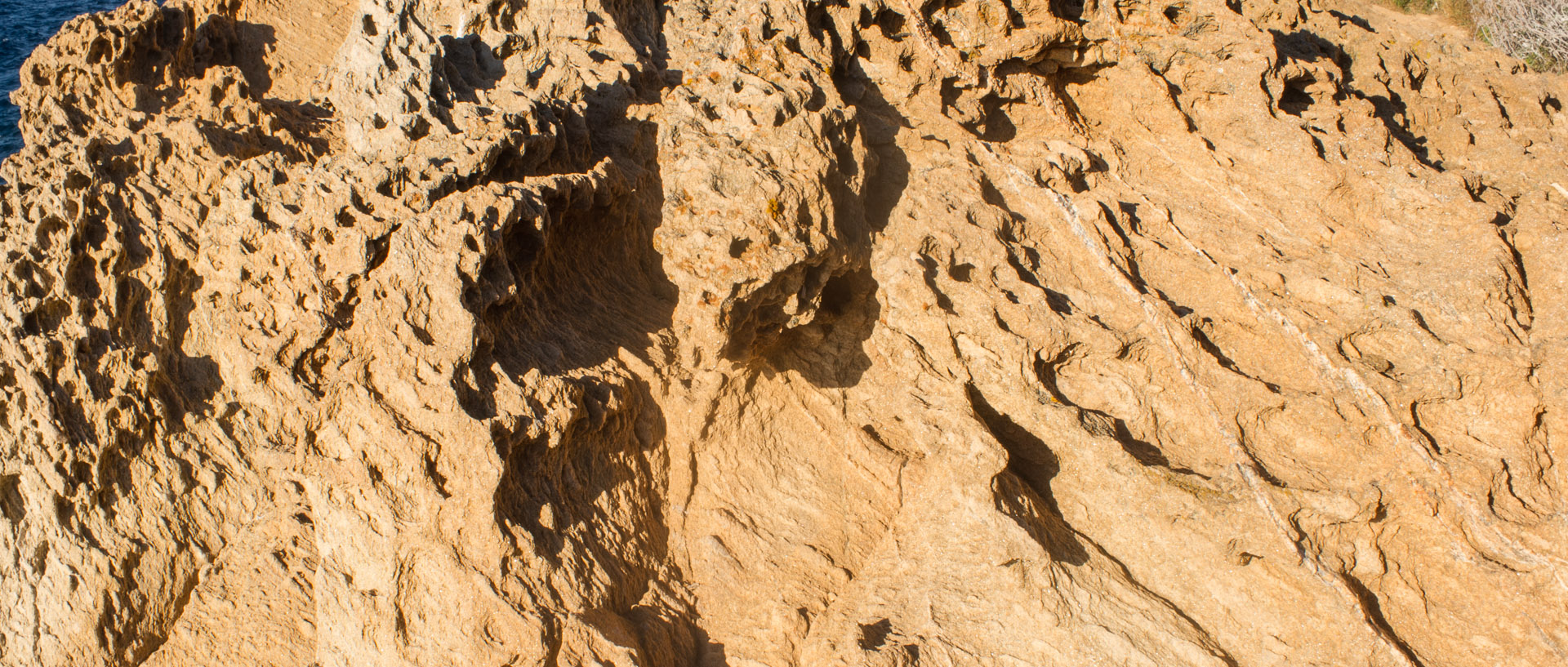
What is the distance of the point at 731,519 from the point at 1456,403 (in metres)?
4.65

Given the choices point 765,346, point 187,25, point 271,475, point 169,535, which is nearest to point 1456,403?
point 765,346

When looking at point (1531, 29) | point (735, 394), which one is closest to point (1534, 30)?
point (1531, 29)

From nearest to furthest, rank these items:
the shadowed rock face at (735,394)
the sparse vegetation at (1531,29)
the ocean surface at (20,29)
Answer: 1. the shadowed rock face at (735,394)
2. the sparse vegetation at (1531,29)
3. the ocean surface at (20,29)

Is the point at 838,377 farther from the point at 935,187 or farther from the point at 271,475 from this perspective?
the point at 271,475

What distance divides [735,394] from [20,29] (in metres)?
24.6

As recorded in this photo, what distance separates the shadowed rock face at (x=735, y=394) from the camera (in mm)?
4672

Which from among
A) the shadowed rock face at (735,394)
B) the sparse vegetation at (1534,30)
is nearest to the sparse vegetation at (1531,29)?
the sparse vegetation at (1534,30)

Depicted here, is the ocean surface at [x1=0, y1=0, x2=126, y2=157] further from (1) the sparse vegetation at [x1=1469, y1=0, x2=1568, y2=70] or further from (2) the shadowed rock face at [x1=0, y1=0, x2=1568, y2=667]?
(1) the sparse vegetation at [x1=1469, y1=0, x2=1568, y2=70]

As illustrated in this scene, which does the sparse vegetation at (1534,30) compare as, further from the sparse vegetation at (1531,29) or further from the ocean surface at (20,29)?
the ocean surface at (20,29)

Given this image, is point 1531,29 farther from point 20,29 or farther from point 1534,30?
point 20,29

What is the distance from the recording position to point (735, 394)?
18.4ft

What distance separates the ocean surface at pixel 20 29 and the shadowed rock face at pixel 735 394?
14.8 m

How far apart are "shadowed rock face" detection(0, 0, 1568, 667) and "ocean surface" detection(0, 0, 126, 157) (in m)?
14.8

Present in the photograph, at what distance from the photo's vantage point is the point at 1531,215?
700cm
